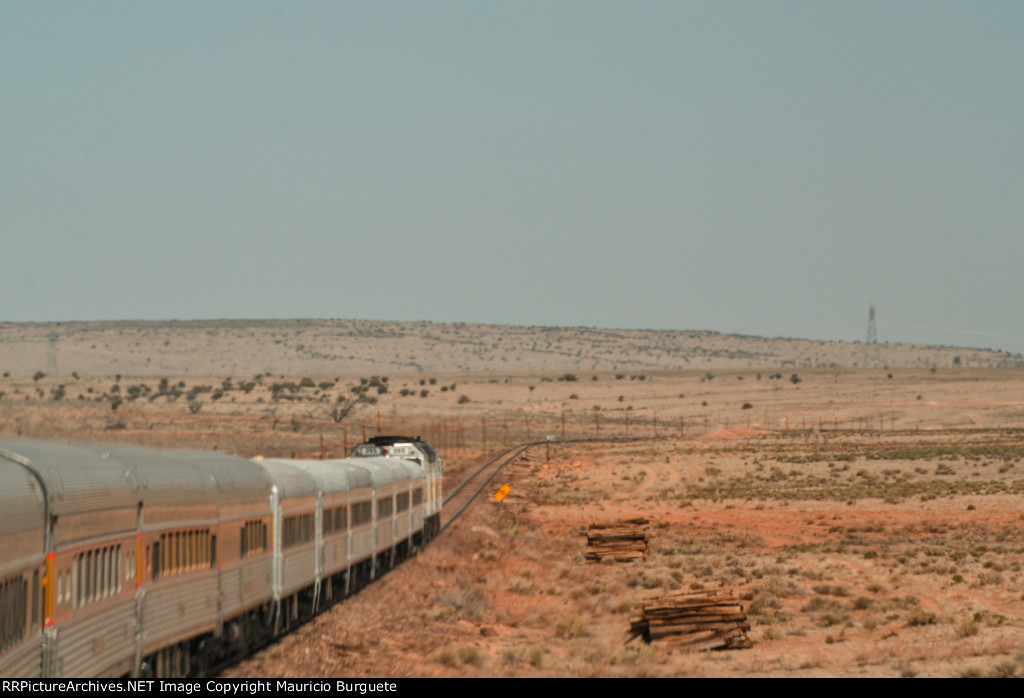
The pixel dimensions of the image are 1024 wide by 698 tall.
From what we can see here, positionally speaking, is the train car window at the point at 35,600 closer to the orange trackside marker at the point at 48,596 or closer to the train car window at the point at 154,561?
the orange trackside marker at the point at 48,596

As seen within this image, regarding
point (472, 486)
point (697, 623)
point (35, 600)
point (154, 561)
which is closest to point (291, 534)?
point (154, 561)

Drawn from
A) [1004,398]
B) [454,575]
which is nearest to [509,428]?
[1004,398]

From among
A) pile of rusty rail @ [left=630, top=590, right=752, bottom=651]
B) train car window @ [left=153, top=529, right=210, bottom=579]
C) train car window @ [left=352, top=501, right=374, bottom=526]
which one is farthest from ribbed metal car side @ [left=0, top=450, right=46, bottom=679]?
train car window @ [left=352, top=501, right=374, bottom=526]

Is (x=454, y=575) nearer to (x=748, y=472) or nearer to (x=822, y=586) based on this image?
(x=822, y=586)

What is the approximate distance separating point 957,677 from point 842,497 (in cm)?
4002

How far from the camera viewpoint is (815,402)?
15188cm

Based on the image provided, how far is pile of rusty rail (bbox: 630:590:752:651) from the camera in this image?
21.8 m

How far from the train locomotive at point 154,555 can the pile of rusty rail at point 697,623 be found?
233 inches

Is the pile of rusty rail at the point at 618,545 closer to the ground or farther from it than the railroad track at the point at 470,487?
farther from it

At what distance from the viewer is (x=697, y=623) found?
22266mm

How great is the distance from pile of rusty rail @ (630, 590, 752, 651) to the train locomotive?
233 inches

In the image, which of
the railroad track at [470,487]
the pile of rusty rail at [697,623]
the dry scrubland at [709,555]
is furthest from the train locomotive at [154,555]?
the railroad track at [470,487]

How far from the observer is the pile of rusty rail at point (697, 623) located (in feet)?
71.6

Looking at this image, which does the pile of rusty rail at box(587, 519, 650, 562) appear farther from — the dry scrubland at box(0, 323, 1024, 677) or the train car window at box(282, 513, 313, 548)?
the train car window at box(282, 513, 313, 548)
